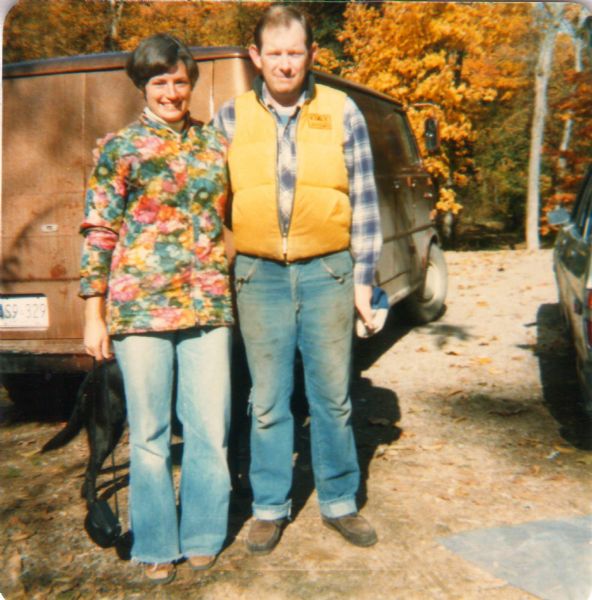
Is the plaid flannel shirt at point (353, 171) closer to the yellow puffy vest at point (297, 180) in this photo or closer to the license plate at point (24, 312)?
the yellow puffy vest at point (297, 180)

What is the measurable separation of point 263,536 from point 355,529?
0.39m

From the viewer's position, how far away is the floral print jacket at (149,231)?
2.52 metres

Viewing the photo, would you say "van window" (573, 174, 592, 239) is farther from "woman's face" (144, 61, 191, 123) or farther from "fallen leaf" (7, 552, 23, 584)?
"fallen leaf" (7, 552, 23, 584)

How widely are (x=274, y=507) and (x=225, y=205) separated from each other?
1.30 metres

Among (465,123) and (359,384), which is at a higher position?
(465,123)

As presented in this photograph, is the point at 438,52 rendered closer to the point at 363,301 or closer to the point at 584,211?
the point at 584,211

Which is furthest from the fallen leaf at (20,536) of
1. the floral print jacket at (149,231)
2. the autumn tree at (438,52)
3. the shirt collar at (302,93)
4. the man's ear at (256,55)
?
the autumn tree at (438,52)

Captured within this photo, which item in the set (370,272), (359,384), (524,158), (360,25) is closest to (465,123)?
(360,25)

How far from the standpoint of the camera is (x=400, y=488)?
3635 millimetres

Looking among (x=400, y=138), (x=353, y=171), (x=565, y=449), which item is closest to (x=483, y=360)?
(x=565, y=449)

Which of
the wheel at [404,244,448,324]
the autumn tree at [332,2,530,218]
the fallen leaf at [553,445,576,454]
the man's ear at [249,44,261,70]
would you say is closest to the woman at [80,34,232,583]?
the man's ear at [249,44,261,70]

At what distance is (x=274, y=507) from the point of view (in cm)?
303

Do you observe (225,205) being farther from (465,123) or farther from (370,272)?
(465,123)

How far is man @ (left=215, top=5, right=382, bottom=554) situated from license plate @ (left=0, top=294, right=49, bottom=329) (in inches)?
62.6
